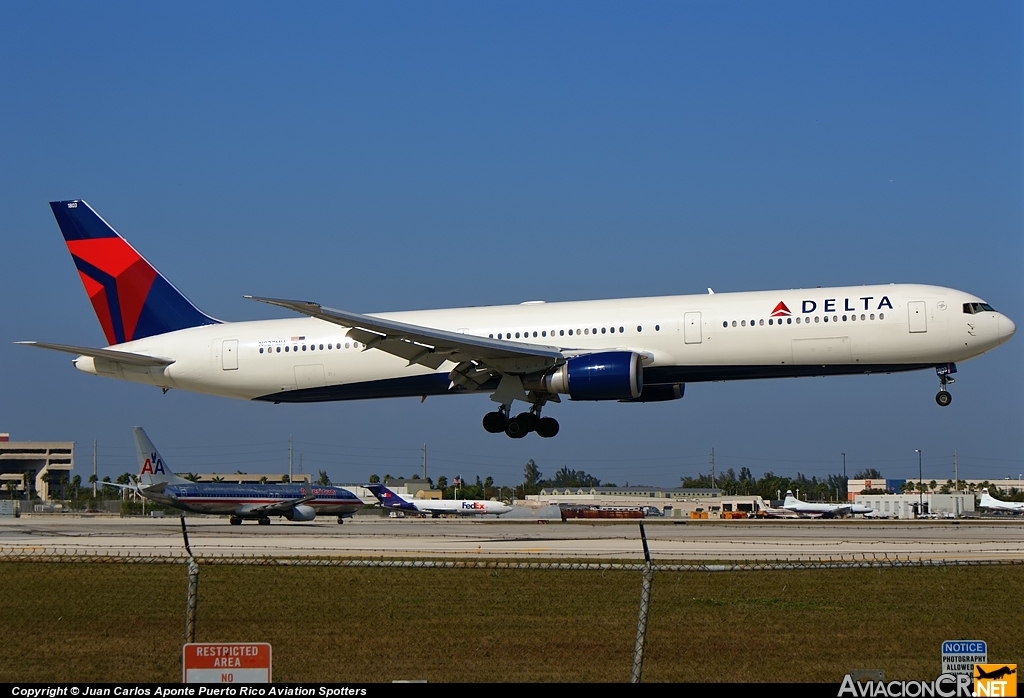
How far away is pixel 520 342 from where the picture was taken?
35.7 m

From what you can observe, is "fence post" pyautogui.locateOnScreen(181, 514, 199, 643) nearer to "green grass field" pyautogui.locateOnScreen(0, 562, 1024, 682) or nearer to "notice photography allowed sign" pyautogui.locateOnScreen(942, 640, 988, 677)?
"green grass field" pyautogui.locateOnScreen(0, 562, 1024, 682)

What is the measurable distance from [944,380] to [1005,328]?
2405 millimetres

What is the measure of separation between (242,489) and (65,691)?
179 ft

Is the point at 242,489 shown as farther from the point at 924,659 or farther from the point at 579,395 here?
the point at 924,659

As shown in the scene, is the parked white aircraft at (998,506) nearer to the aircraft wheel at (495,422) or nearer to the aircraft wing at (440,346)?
the aircraft wheel at (495,422)

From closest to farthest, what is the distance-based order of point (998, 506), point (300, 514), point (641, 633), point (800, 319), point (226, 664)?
1. point (226, 664)
2. point (641, 633)
3. point (800, 319)
4. point (300, 514)
5. point (998, 506)

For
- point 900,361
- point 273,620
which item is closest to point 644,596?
point 273,620

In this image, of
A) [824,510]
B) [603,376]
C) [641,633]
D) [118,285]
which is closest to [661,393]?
[603,376]

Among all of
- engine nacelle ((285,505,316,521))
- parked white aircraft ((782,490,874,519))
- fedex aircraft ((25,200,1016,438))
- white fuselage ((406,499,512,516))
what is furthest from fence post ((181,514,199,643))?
parked white aircraft ((782,490,874,519))

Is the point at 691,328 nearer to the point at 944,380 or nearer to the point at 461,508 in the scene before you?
the point at 944,380

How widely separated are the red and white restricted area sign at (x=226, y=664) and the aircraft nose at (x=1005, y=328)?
2899cm

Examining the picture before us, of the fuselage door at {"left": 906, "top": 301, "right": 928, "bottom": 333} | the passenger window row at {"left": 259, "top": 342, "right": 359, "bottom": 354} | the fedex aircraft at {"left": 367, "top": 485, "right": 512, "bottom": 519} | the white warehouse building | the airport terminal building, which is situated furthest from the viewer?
the airport terminal building

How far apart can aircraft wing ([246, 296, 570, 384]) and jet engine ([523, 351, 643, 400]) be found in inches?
28.3

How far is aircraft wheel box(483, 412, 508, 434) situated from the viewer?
38000 mm
